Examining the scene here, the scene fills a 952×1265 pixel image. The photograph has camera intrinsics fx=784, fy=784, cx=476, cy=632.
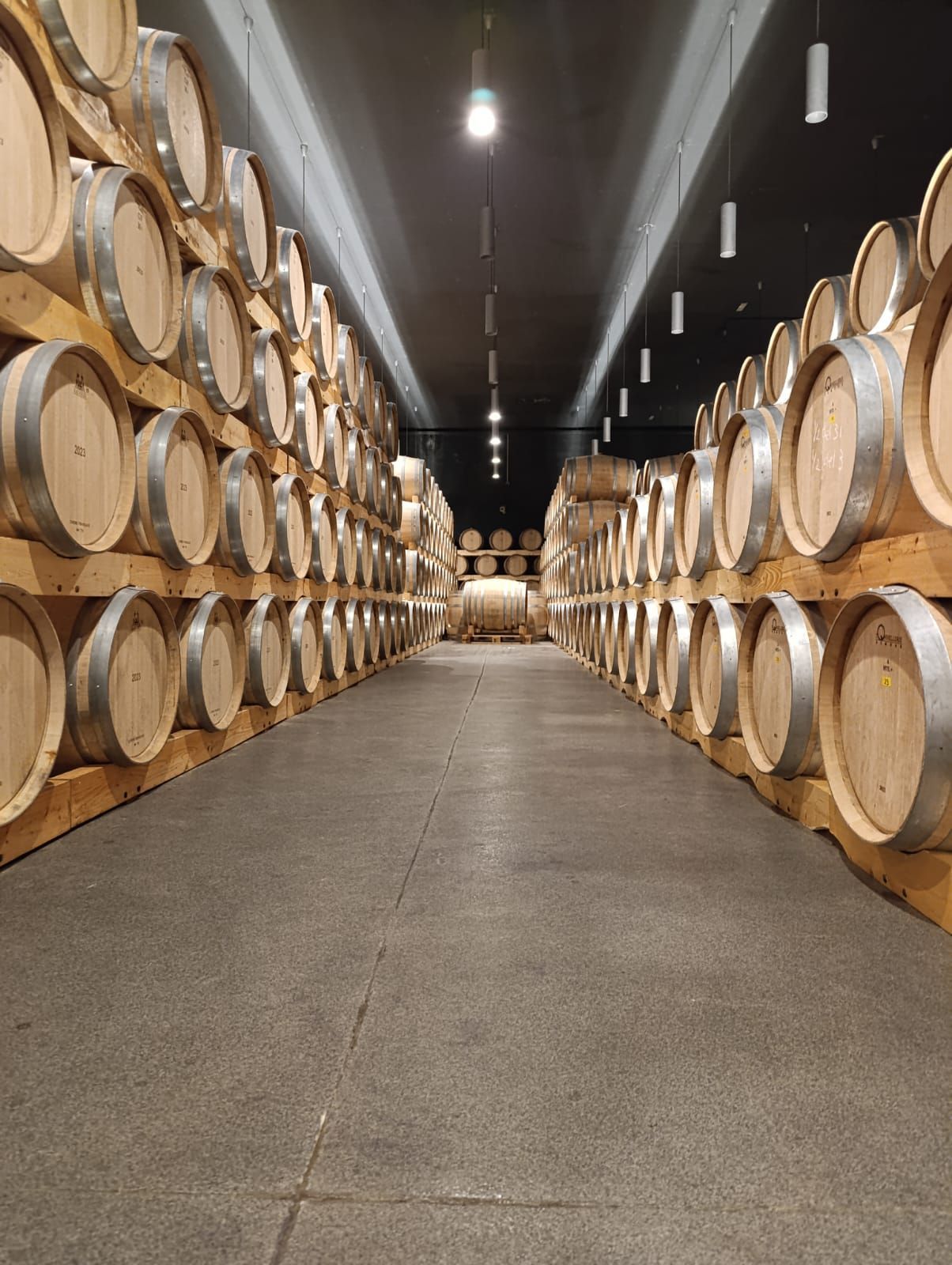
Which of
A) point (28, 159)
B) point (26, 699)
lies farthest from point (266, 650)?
point (28, 159)

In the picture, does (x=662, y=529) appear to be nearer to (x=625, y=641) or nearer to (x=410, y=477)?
(x=625, y=641)

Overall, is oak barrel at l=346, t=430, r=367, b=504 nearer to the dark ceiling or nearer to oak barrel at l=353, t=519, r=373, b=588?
oak barrel at l=353, t=519, r=373, b=588

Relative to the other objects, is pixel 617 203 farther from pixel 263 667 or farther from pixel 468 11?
pixel 263 667

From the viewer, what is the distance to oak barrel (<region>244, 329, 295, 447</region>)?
4957 millimetres

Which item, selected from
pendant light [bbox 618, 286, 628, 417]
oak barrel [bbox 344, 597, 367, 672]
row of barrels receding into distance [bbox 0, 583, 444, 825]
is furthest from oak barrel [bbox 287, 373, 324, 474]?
pendant light [bbox 618, 286, 628, 417]

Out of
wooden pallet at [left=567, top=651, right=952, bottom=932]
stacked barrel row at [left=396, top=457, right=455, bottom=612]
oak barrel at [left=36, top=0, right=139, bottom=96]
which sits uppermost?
oak barrel at [left=36, top=0, right=139, bottom=96]

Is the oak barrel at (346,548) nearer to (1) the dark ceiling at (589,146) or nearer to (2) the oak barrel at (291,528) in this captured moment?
(2) the oak barrel at (291,528)

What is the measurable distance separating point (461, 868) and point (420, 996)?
32.4 inches

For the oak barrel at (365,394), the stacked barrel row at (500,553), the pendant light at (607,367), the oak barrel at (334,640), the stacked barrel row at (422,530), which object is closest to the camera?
the oak barrel at (334,640)

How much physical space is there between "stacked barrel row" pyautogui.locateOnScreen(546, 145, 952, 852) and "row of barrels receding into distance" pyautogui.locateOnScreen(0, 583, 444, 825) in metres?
2.55

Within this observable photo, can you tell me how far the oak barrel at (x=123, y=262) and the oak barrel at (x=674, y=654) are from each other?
3140 millimetres

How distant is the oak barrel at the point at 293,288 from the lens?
18.2 feet

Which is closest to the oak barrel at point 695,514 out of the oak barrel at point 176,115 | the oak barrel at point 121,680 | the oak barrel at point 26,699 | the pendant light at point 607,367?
the oak barrel at point 121,680

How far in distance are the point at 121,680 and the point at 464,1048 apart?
228 centimetres
